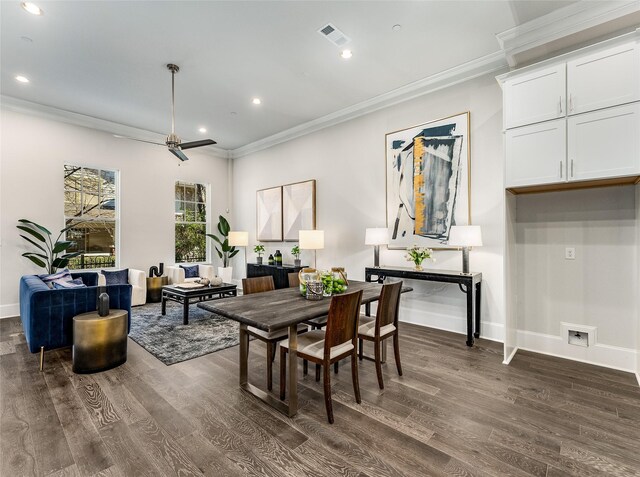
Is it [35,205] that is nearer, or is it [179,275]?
[35,205]

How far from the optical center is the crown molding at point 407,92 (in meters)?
3.75

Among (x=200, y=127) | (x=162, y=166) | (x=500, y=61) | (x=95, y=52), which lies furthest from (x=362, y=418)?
(x=162, y=166)

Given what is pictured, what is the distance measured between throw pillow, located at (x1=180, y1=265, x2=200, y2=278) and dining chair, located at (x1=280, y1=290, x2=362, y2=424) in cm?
479

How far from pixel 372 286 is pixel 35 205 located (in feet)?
18.7

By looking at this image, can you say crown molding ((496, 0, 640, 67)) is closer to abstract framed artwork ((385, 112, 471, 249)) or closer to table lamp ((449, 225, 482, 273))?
abstract framed artwork ((385, 112, 471, 249))

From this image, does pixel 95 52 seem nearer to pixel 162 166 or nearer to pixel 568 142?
pixel 162 166

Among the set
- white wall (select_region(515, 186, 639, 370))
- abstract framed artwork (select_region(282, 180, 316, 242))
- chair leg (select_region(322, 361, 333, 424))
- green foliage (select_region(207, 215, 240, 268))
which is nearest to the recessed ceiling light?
abstract framed artwork (select_region(282, 180, 316, 242))

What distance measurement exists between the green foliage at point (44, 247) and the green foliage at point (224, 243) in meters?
2.71

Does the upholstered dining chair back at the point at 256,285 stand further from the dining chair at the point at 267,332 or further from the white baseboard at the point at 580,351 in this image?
the white baseboard at the point at 580,351

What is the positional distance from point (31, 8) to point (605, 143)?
5.37 metres

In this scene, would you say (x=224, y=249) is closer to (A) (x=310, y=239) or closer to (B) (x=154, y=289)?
(B) (x=154, y=289)

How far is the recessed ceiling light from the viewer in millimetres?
2875

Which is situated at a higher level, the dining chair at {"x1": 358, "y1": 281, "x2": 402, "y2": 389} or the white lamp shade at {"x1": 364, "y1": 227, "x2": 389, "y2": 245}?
the white lamp shade at {"x1": 364, "y1": 227, "x2": 389, "y2": 245}

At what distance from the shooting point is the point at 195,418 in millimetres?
2172
